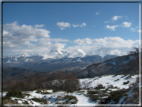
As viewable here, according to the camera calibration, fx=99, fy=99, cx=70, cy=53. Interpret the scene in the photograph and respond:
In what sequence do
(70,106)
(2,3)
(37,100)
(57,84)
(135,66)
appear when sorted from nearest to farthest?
(2,3) < (135,66) < (70,106) < (37,100) < (57,84)

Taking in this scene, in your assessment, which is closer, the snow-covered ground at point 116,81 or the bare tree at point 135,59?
the bare tree at point 135,59

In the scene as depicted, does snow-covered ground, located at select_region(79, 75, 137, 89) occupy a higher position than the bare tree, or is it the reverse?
the bare tree

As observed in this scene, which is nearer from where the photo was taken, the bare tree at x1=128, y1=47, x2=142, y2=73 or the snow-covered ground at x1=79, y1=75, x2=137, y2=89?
the bare tree at x1=128, y1=47, x2=142, y2=73

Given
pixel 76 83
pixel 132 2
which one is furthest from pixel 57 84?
pixel 132 2

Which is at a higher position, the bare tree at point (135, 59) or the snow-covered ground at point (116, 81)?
the bare tree at point (135, 59)

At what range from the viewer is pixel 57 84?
95.5ft

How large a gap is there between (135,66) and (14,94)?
398 inches

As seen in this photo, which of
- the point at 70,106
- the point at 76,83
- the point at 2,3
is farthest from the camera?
the point at 76,83

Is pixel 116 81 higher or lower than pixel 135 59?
lower

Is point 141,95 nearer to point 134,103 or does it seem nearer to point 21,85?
point 134,103

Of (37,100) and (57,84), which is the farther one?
(57,84)

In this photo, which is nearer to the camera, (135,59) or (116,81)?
(135,59)

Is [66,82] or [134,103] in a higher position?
[134,103]

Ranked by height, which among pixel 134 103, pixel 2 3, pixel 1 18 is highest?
pixel 2 3
